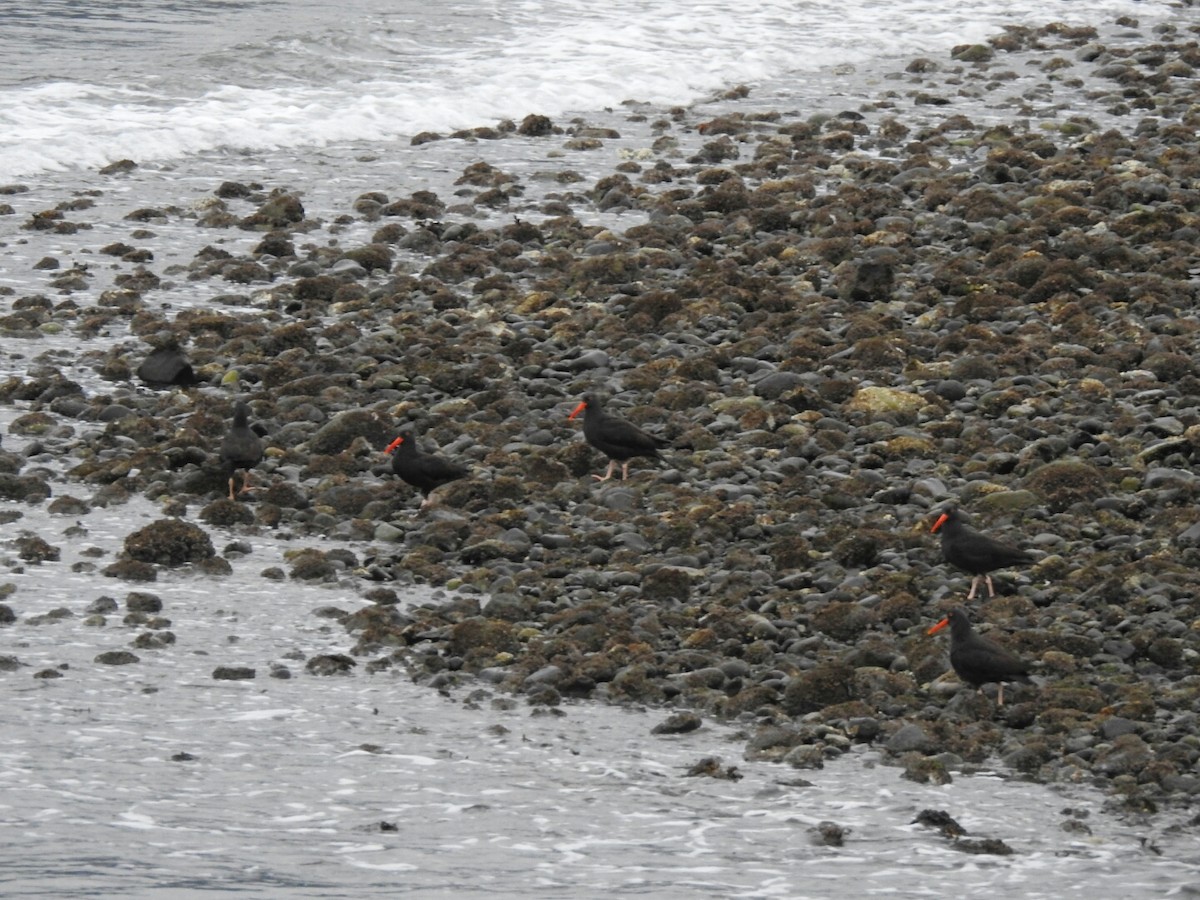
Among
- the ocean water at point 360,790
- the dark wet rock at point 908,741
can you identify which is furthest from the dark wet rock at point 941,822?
the dark wet rock at point 908,741

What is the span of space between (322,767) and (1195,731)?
4.44 meters

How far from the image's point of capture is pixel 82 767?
8828 mm

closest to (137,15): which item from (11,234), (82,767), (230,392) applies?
(11,234)

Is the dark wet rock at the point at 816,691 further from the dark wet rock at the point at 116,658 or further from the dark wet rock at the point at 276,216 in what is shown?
the dark wet rock at the point at 276,216

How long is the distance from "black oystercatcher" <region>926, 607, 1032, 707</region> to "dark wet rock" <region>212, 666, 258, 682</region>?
390 centimetres

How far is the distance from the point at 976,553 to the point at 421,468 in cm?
397

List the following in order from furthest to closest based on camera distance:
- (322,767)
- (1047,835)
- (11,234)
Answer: (11,234) → (322,767) → (1047,835)

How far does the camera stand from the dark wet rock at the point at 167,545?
1155 cm

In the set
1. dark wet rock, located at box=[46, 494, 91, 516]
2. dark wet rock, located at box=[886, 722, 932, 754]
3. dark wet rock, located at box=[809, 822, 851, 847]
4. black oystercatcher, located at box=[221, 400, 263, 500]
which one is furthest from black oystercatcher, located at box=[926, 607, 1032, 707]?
dark wet rock, located at box=[46, 494, 91, 516]

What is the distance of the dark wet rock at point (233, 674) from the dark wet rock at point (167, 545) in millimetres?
1699

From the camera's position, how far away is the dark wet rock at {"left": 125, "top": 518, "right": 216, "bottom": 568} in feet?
37.9

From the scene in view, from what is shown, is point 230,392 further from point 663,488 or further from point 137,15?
point 137,15

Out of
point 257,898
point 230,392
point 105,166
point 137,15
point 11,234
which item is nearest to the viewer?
point 257,898

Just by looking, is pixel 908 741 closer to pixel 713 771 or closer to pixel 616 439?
pixel 713 771
